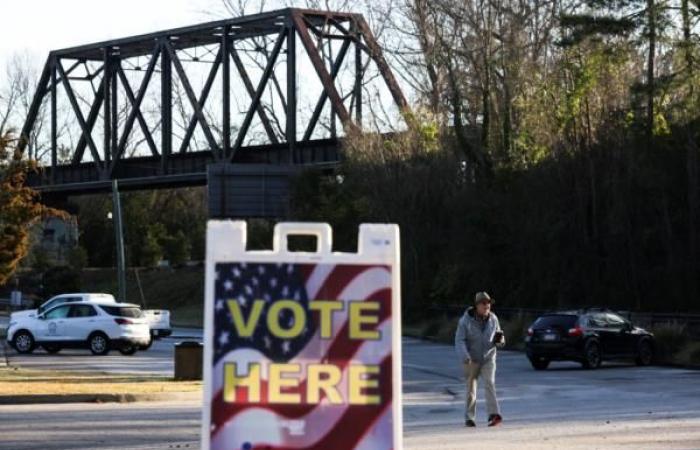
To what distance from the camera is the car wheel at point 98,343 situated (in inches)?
1575

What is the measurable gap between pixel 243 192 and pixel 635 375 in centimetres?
3563

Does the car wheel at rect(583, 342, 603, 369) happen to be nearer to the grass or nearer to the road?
the road

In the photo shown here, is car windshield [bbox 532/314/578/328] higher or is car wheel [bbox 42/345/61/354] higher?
car windshield [bbox 532/314/578/328]

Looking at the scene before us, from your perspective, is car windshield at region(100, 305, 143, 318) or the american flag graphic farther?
car windshield at region(100, 305, 143, 318)

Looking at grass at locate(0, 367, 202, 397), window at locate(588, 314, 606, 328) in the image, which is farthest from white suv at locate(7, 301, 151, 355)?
window at locate(588, 314, 606, 328)

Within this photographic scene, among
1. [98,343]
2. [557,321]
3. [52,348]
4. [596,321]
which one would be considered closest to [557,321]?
[557,321]

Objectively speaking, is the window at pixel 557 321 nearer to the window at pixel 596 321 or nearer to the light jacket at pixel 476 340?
the window at pixel 596 321

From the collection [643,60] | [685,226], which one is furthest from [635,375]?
[643,60]

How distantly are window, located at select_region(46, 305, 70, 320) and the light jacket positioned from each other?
23.1 metres

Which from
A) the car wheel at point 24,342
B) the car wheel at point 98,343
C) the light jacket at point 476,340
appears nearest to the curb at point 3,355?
the car wheel at point 24,342

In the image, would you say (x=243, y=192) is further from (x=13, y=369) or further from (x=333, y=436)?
(x=333, y=436)

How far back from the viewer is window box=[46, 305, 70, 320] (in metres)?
40.1

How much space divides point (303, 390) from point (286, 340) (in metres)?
0.29

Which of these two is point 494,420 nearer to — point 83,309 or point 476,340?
point 476,340
